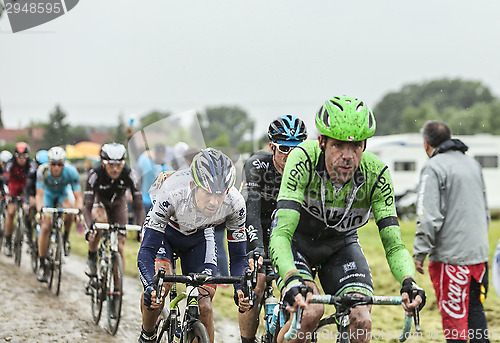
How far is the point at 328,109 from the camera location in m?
3.86

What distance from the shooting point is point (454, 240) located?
553 cm

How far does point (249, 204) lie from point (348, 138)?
2.11m

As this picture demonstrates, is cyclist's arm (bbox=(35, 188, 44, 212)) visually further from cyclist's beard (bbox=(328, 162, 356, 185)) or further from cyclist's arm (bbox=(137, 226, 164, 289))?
cyclist's beard (bbox=(328, 162, 356, 185))

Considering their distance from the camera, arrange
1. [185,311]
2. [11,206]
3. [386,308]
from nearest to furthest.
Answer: [185,311] < [386,308] < [11,206]

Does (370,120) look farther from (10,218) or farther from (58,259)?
(10,218)

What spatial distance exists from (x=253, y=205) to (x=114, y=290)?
118 inches

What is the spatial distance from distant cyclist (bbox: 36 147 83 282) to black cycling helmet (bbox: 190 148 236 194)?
20.1 ft

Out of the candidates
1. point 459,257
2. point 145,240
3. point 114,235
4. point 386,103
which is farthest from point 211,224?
point 386,103

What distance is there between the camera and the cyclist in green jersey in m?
3.71

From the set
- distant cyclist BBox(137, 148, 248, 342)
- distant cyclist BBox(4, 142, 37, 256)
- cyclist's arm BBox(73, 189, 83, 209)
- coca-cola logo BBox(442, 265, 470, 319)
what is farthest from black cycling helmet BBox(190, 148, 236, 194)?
distant cyclist BBox(4, 142, 37, 256)

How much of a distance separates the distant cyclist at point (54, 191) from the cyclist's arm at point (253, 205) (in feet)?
Answer: 17.3

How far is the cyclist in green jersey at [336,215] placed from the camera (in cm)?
371

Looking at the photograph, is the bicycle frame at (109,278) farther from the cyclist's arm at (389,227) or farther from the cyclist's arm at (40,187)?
the cyclist's arm at (389,227)

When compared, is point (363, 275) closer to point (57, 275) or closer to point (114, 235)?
point (114, 235)
